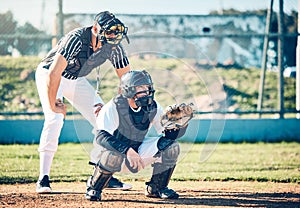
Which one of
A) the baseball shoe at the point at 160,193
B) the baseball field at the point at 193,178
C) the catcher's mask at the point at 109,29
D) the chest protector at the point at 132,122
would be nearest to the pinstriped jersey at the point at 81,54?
the catcher's mask at the point at 109,29

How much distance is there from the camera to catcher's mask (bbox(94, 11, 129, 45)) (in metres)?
6.79

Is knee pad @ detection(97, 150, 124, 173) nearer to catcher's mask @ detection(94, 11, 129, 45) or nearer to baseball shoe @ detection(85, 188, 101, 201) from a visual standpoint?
baseball shoe @ detection(85, 188, 101, 201)

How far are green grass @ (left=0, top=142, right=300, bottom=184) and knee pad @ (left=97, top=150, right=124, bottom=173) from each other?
148 cm

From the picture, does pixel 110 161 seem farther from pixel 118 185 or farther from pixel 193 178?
pixel 193 178

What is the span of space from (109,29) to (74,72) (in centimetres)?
86

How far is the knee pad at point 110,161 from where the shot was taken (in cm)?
638

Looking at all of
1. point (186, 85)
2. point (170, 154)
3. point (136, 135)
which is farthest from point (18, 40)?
point (170, 154)

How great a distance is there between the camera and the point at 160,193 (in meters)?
6.83

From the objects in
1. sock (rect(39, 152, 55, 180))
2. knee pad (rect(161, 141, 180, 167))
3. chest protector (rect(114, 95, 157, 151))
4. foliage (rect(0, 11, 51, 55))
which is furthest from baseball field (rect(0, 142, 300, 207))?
A: foliage (rect(0, 11, 51, 55))

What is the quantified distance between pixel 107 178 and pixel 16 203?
2.89ft

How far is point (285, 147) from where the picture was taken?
12570mm

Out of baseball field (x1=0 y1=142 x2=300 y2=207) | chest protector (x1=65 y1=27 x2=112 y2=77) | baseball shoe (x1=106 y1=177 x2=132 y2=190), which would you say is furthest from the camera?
baseball shoe (x1=106 y1=177 x2=132 y2=190)

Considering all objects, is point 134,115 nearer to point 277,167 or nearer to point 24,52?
point 277,167

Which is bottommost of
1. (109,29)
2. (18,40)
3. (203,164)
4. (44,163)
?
(203,164)
